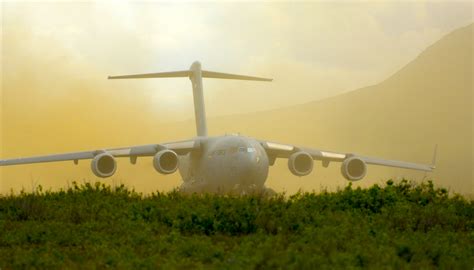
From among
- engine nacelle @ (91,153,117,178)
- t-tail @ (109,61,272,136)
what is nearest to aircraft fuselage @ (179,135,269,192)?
engine nacelle @ (91,153,117,178)

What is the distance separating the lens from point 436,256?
991 centimetres

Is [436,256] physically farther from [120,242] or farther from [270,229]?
[120,242]

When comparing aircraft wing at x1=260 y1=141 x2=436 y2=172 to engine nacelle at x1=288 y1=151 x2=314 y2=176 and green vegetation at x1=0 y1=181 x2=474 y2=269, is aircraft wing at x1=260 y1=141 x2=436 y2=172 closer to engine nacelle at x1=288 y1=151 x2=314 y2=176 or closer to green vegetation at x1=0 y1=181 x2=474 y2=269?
engine nacelle at x1=288 y1=151 x2=314 y2=176

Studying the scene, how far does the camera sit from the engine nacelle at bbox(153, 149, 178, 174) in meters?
25.8

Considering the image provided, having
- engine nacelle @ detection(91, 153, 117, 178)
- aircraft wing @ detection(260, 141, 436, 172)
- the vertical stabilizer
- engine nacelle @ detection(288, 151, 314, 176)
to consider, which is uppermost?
the vertical stabilizer

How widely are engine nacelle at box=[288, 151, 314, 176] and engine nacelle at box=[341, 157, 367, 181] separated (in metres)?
1.52

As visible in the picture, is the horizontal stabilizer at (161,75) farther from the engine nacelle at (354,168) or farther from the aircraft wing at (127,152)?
the engine nacelle at (354,168)

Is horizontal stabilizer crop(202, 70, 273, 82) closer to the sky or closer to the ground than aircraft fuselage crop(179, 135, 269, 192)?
closer to the sky

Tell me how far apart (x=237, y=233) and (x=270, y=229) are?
0.52 meters

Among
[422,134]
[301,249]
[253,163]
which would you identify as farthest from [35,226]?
[422,134]

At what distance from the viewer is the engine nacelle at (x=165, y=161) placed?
84.5 ft

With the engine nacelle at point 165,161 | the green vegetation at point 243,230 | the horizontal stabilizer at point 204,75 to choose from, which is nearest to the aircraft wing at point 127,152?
the engine nacelle at point 165,161

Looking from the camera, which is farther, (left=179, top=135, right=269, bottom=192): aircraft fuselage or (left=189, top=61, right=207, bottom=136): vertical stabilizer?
(left=189, top=61, right=207, bottom=136): vertical stabilizer

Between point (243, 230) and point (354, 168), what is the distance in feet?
52.1
